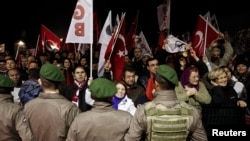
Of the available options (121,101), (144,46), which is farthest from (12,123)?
(144,46)

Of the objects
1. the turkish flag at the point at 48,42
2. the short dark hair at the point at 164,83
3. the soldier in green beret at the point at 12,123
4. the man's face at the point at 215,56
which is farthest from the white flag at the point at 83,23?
the turkish flag at the point at 48,42

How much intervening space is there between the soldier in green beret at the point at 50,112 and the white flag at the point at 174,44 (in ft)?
20.2

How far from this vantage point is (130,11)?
22.5 m

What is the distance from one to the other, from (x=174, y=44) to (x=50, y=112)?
20.9 ft

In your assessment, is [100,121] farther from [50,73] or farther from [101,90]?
[50,73]

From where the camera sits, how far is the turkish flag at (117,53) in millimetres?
8016

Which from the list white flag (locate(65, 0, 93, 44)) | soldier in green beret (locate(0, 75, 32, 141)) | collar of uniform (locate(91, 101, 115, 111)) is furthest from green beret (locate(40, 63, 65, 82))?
white flag (locate(65, 0, 93, 44))

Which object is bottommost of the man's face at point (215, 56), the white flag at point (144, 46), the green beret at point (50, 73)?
the green beret at point (50, 73)

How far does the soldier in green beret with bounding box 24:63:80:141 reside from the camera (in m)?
4.70

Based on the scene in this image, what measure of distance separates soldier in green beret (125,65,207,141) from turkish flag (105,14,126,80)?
11.7ft

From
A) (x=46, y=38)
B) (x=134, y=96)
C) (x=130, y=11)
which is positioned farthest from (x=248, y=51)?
(x=130, y=11)

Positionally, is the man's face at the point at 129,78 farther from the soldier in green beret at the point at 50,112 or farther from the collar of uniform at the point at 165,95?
the collar of uniform at the point at 165,95

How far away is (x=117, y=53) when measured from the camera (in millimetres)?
8117

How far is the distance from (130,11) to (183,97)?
16.6 metres
